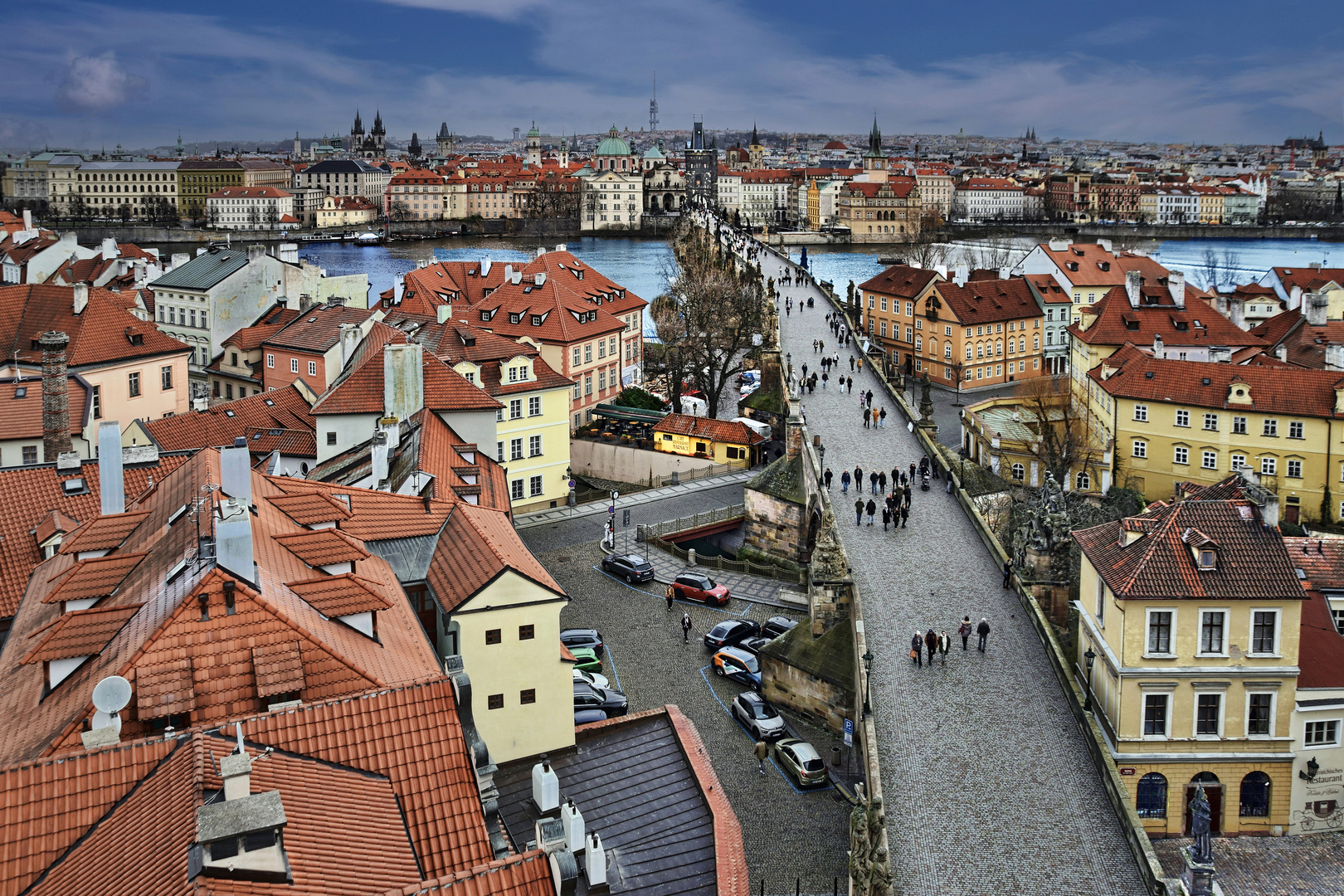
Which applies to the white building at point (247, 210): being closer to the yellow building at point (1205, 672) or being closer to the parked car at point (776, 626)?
the parked car at point (776, 626)

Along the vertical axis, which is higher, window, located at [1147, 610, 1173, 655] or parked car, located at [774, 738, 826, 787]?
window, located at [1147, 610, 1173, 655]

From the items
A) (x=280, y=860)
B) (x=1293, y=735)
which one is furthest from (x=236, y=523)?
(x=1293, y=735)

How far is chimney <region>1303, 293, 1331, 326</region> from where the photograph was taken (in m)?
52.2

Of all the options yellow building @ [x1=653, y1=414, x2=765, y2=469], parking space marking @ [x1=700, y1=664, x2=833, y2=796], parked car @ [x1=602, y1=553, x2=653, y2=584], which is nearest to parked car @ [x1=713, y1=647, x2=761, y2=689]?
parking space marking @ [x1=700, y1=664, x2=833, y2=796]

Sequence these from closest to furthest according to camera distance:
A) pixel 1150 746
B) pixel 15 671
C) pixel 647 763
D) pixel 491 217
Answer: pixel 15 671 < pixel 647 763 < pixel 1150 746 < pixel 491 217

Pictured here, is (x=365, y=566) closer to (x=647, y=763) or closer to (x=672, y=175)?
(x=647, y=763)

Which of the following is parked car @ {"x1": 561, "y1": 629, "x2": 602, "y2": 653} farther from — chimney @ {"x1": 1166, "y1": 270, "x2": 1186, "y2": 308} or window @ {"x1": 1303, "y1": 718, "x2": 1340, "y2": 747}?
chimney @ {"x1": 1166, "y1": 270, "x2": 1186, "y2": 308}

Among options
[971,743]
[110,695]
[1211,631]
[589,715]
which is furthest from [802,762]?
[110,695]

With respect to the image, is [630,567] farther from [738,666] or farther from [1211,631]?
[1211,631]

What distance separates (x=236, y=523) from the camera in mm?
13336

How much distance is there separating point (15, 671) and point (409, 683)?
5.66 m

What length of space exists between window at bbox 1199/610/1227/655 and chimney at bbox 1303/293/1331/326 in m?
36.8

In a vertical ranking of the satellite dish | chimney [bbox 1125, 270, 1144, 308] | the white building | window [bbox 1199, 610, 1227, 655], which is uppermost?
the white building

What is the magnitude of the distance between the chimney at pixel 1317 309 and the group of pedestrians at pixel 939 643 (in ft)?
121
